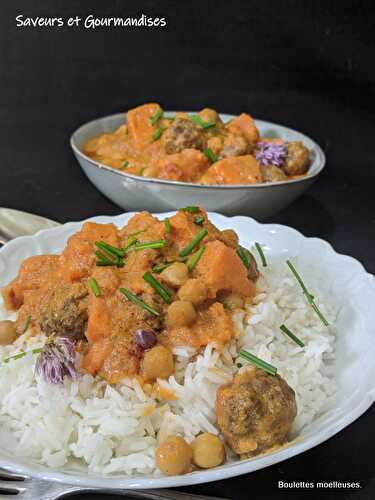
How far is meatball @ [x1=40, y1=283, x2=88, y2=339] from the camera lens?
3.47 meters

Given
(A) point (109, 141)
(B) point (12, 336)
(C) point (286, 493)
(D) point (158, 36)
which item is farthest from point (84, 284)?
(D) point (158, 36)

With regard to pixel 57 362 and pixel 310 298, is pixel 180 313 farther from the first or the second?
pixel 310 298

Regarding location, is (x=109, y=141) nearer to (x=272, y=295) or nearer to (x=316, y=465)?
(x=272, y=295)

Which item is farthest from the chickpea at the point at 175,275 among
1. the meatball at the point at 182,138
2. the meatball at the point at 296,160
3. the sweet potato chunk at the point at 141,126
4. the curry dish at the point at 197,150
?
the sweet potato chunk at the point at 141,126

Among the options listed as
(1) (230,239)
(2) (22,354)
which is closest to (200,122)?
(1) (230,239)

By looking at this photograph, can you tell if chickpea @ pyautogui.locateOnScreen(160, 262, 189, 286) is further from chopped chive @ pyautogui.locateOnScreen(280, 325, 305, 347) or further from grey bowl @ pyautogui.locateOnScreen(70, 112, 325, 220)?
grey bowl @ pyautogui.locateOnScreen(70, 112, 325, 220)

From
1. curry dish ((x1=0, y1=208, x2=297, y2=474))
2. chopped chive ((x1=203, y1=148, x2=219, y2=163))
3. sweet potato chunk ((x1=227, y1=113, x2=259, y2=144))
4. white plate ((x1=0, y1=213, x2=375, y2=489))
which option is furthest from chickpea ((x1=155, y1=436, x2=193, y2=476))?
sweet potato chunk ((x1=227, y1=113, x2=259, y2=144))

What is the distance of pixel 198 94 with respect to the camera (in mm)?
7973

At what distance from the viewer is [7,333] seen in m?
3.73

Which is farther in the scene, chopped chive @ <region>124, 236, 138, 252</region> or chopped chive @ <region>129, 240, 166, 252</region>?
chopped chive @ <region>124, 236, 138, 252</region>

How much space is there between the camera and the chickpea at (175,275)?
11.6 ft

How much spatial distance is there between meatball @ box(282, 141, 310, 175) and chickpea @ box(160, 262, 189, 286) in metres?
2.53

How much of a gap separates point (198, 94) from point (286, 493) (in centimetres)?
556

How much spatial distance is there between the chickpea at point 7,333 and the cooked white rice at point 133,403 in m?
0.06
